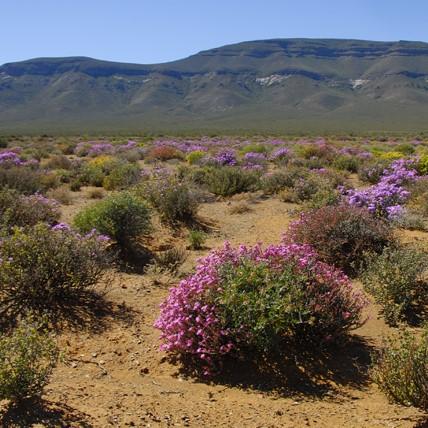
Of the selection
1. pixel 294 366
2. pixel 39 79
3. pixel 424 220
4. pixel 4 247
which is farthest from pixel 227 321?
pixel 39 79

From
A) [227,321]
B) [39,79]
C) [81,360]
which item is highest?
[39,79]

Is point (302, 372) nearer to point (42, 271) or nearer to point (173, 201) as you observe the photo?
point (42, 271)

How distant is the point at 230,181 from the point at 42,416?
457 inches

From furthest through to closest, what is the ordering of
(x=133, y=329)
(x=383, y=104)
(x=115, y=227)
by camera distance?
(x=383, y=104), (x=115, y=227), (x=133, y=329)

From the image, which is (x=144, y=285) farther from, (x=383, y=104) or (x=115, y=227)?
(x=383, y=104)

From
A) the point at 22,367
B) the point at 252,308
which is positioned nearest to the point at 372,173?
the point at 252,308

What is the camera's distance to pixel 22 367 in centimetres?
400

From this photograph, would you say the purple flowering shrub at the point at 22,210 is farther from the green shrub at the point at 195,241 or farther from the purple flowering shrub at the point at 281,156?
the purple flowering shrub at the point at 281,156

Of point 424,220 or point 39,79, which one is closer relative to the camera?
point 424,220

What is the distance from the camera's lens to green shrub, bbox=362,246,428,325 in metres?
6.38

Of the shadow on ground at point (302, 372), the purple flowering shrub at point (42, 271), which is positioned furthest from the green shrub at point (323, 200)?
the purple flowering shrub at point (42, 271)

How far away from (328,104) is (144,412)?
13865cm

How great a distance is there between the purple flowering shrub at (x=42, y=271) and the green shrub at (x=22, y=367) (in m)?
1.94

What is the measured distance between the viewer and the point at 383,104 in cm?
12681
